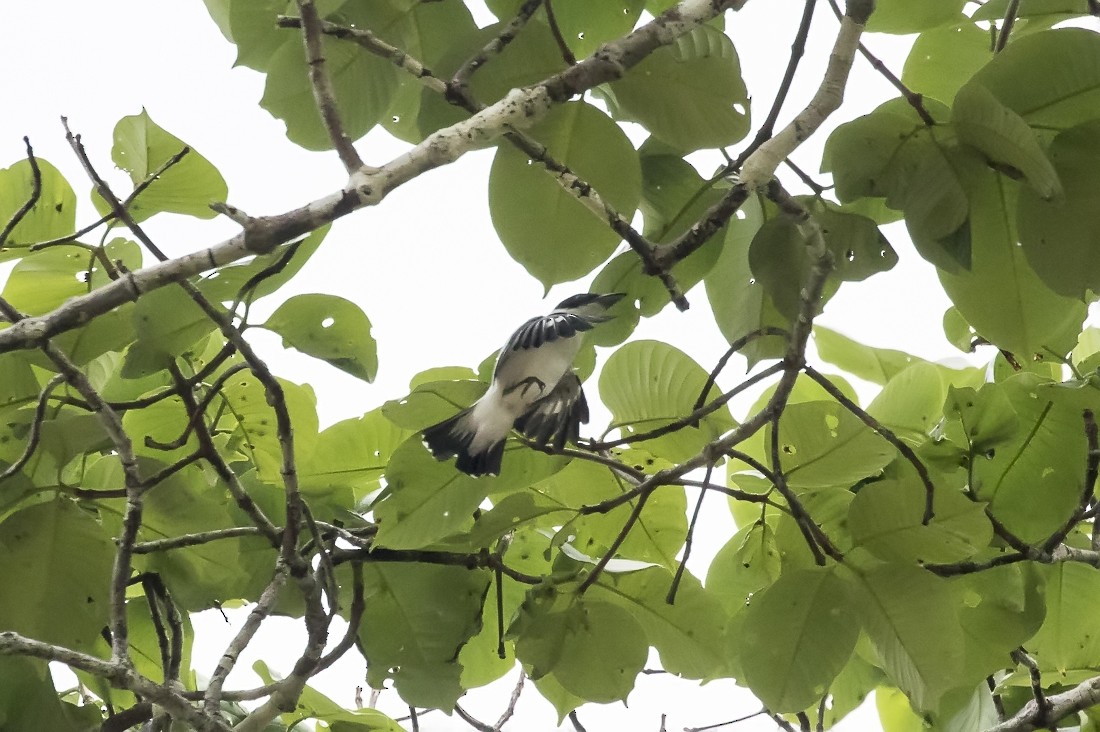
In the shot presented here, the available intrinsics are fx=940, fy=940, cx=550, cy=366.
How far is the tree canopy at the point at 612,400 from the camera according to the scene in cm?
66

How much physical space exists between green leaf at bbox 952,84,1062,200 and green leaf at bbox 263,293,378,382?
480mm

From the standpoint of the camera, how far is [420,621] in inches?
31.3

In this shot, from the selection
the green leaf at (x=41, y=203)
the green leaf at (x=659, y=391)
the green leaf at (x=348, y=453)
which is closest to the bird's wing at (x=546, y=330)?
the green leaf at (x=659, y=391)

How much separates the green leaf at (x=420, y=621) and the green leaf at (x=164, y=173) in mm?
348

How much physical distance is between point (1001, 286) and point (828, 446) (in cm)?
19

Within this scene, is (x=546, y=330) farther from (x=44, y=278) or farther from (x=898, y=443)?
(x=44, y=278)

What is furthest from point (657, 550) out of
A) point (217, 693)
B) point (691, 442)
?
point (217, 693)

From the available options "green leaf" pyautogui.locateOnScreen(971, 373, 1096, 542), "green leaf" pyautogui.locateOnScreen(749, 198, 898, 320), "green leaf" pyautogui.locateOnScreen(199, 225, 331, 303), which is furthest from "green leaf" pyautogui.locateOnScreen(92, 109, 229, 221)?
"green leaf" pyautogui.locateOnScreen(971, 373, 1096, 542)

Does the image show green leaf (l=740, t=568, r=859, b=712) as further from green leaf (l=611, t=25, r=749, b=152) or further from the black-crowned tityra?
green leaf (l=611, t=25, r=749, b=152)

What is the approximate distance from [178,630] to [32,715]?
12 centimetres

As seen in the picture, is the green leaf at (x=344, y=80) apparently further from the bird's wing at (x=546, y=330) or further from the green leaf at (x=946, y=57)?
the green leaf at (x=946, y=57)

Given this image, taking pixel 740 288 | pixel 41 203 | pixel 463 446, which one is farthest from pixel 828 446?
pixel 41 203

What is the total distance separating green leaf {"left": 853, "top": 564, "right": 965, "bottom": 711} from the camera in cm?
69

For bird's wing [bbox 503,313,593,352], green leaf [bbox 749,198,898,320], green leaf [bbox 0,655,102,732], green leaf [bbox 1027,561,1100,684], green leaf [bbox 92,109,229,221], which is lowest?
green leaf [bbox 1027,561,1100,684]
